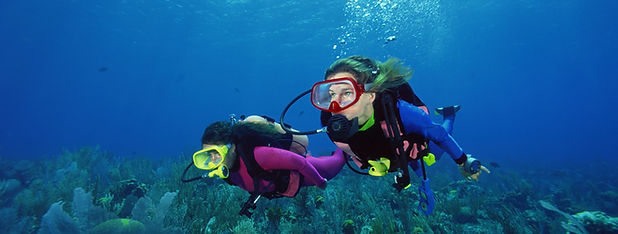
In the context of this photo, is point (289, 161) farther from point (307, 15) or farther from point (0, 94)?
point (0, 94)

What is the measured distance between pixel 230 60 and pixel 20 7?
25.5 metres

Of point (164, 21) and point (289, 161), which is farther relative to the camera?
point (164, 21)

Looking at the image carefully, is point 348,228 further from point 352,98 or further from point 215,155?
point 352,98

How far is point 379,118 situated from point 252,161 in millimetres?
1730

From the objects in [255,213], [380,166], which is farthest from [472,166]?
[255,213]

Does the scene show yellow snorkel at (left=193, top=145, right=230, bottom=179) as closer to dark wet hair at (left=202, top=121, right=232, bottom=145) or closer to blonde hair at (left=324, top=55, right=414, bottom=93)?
dark wet hair at (left=202, top=121, right=232, bottom=145)

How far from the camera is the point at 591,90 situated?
270ft

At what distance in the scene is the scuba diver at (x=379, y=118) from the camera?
7.30ft

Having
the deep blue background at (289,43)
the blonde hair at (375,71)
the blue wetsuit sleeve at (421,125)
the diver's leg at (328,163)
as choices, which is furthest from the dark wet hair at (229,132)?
the deep blue background at (289,43)

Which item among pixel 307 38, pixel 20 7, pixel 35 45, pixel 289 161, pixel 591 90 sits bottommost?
pixel 289 161

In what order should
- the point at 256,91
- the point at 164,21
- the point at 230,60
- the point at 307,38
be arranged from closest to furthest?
the point at 164,21 → the point at 307,38 → the point at 230,60 → the point at 256,91

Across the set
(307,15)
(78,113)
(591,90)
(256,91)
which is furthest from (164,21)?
(78,113)

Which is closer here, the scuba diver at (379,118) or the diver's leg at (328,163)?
the scuba diver at (379,118)

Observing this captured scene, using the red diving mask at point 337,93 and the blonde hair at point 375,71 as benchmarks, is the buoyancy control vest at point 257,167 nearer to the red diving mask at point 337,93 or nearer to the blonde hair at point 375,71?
the red diving mask at point 337,93
